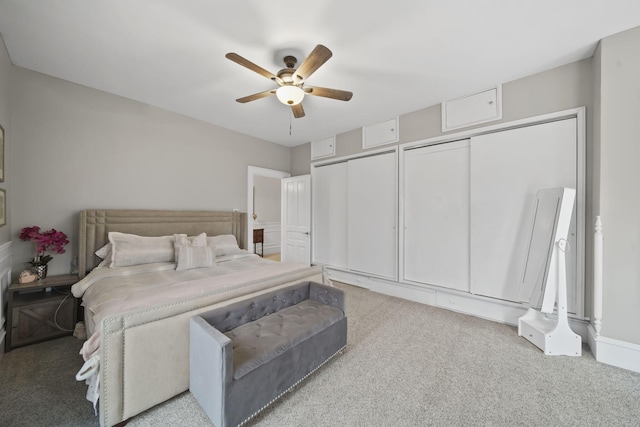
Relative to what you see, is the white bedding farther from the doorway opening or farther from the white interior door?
the doorway opening

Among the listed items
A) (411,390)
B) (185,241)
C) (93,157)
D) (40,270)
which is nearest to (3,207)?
(40,270)

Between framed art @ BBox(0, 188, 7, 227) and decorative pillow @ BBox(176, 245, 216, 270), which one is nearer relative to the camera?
framed art @ BBox(0, 188, 7, 227)

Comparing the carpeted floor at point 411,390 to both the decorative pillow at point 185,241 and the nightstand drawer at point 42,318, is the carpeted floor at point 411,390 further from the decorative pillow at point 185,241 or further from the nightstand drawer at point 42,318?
the decorative pillow at point 185,241

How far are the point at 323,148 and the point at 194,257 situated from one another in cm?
298

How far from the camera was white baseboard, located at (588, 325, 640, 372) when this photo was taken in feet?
6.46

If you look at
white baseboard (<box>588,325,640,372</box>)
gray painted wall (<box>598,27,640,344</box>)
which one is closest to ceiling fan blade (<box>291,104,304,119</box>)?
gray painted wall (<box>598,27,640,344</box>)

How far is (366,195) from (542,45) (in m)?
2.54

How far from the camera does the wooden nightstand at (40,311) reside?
2.17 meters

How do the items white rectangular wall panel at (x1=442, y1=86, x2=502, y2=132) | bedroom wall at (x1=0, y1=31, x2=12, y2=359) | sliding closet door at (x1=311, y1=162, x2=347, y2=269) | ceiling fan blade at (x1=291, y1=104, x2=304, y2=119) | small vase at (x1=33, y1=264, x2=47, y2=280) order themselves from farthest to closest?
sliding closet door at (x1=311, y1=162, x2=347, y2=269)
white rectangular wall panel at (x1=442, y1=86, x2=502, y2=132)
ceiling fan blade at (x1=291, y1=104, x2=304, y2=119)
small vase at (x1=33, y1=264, x2=47, y2=280)
bedroom wall at (x1=0, y1=31, x2=12, y2=359)

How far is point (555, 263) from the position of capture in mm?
2316

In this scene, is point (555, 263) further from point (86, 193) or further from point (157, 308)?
point (86, 193)

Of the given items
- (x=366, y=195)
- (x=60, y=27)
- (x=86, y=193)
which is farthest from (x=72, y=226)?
(x=366, y=195)

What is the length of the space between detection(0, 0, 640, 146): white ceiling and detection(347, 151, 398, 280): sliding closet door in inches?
47.3

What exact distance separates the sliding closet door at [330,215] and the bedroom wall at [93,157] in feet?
5.95
